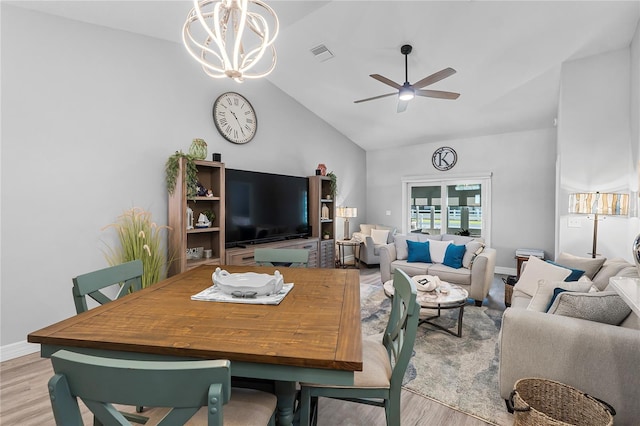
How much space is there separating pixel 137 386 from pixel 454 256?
399 cm

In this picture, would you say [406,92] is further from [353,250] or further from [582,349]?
[353,250]

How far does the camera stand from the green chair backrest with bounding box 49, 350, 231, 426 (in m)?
0.72

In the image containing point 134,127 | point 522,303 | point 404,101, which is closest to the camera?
point 522,303

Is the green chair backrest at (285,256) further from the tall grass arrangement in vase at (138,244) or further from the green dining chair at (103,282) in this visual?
the tall grass arrangement in vase at (138,244)

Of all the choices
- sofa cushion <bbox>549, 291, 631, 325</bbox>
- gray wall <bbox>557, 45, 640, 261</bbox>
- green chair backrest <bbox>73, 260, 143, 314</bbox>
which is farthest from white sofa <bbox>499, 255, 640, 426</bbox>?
green chair backrest <bbox>73, 260, 143, 314</bbox>

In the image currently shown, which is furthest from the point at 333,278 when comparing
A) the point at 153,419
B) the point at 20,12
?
the point at 20,12

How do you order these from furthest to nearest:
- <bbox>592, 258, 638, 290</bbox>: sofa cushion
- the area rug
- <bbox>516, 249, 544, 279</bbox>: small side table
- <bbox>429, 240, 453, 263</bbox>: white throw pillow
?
<bbox>516, 249, 544, 279</bbox>: small side table
<bbox>429, 240, 453, 263</bbox>: white throw pillow
<bbox>592, 258, 638, 290</bbox>: sofa cushion
the area rug

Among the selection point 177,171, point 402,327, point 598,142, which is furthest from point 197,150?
point 598,142

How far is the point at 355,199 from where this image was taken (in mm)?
6926

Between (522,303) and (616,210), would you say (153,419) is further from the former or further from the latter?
(616,210)

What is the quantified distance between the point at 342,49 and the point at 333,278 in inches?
120

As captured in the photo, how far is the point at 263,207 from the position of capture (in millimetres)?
4332

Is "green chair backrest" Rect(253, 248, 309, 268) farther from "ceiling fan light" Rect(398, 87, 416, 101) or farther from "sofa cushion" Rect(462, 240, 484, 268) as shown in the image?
"sofa cushion" Rect(462, 240, 484, 268)

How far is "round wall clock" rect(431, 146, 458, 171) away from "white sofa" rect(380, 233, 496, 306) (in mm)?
2114
